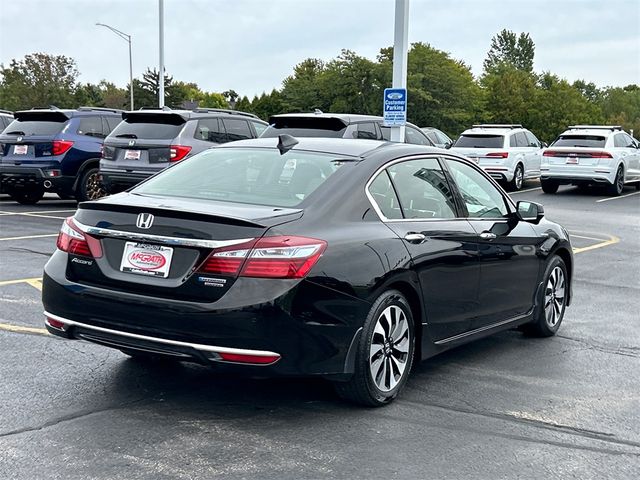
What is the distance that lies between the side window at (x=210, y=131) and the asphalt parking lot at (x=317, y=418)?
27.3 ft

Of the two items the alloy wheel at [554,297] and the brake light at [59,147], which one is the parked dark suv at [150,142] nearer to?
the brake light at [59,147]

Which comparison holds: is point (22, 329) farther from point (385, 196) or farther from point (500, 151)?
point (500, 151)

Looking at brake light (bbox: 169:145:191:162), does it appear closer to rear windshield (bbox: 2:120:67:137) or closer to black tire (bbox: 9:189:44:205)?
rear windshield (bbox: 2:120:67:137)

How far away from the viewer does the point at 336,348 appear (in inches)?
186

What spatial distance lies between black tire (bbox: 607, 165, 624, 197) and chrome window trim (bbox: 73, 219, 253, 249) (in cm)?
1983

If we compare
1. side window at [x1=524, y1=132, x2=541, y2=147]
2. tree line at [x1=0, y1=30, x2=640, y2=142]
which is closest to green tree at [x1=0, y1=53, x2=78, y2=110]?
tree line at [x1=0, y1=30, x2=640, y2=142]

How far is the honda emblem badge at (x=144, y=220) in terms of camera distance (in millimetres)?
4727

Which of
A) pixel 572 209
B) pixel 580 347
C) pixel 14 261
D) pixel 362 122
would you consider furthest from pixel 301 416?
pixel 572 209

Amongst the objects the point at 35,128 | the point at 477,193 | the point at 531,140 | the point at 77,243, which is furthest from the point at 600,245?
the point at 531,140

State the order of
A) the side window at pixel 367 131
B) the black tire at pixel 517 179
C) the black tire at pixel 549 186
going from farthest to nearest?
the black tire at pixel 517 179 → the black tire at pixel 549 186 → the side window at pixel 367 131

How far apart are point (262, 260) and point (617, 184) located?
66.2 feet

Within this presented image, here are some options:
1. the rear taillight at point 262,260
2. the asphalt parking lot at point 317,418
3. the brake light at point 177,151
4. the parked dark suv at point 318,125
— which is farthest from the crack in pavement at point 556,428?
the brake light at point 177,151

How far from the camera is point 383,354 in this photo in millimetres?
5102

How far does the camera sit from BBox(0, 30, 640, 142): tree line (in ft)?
227
